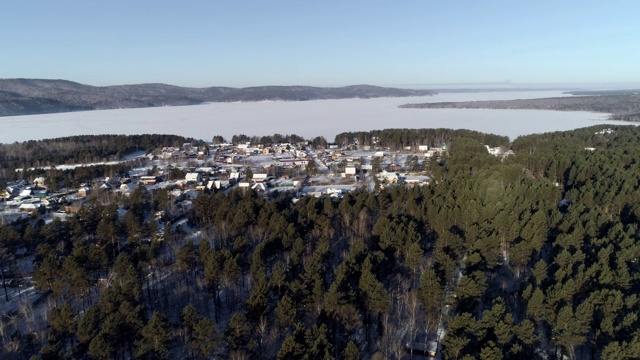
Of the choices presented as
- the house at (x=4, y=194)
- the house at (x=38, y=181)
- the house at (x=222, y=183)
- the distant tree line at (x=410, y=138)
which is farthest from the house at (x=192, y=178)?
the distant tree line at (x=410, y=138)

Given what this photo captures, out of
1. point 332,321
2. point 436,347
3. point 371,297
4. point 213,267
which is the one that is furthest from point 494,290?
point 213,267

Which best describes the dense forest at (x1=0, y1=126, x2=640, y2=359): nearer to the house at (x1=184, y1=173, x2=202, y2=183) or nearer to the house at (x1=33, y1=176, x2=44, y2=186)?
the house at (x1=184, y1=173, x2=202, y2=183)

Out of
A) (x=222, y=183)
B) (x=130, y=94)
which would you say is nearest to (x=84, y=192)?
(x=222, y=183)

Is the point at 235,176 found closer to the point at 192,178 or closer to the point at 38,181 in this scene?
the point at 192,178

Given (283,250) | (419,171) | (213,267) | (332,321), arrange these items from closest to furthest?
(332,321) → (213,267) → (283,250) → (419,171)

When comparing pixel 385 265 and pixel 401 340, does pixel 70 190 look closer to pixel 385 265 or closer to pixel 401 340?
pixel 385 265
